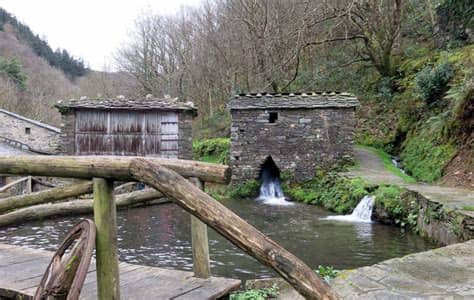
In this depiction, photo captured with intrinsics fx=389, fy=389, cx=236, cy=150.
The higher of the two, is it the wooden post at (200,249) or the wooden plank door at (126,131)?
the wooden plank door at (126,131)

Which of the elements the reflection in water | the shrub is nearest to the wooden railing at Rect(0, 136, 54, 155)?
the reflection in water

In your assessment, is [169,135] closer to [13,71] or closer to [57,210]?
[57,210]

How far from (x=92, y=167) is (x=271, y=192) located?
39.6 feet

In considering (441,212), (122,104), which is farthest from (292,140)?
→ (441,212)

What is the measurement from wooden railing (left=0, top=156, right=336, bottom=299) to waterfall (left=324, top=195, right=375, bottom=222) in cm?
Answer: 699

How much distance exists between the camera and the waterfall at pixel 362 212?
9.11 m

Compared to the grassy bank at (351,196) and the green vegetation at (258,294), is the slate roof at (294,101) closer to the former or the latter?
the grassy bank at (351,196)

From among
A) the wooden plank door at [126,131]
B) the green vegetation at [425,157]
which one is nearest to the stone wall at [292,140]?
the green vegetation at [425,157]

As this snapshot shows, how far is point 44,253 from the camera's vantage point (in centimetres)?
370

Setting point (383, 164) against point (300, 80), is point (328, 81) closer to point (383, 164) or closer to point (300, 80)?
point (300, 80)

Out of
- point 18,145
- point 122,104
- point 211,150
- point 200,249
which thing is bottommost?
point 200,249

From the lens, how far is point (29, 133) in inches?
817

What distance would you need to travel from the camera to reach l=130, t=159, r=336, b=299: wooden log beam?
170cm

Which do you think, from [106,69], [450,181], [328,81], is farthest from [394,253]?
[106,69]
